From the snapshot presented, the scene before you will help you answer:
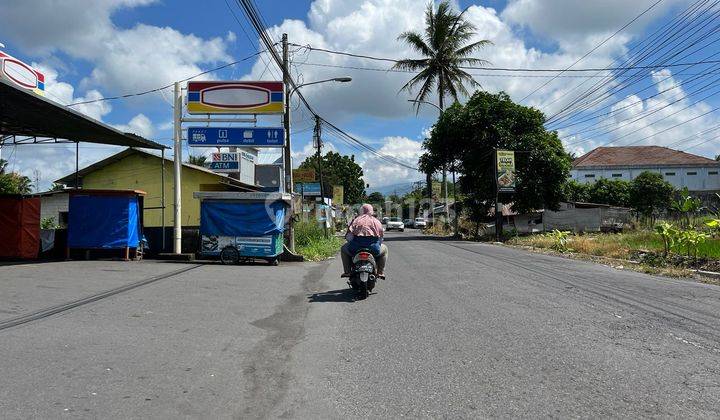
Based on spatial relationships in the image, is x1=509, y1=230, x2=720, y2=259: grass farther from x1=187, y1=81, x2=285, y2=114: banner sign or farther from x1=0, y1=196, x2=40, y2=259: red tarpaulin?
x1=0, y1=196, x2=40, y2=259: red tarpaulin

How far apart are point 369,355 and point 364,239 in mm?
4126

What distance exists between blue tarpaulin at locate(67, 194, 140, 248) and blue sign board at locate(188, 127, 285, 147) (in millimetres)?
3534

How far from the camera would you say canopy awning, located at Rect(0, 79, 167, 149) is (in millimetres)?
12121

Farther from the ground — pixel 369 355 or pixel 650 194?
pixel 650 194

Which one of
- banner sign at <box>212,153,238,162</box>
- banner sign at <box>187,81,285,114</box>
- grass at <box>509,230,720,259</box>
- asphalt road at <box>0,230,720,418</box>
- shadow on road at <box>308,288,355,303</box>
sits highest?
banner sign at <box>187,81,285,114</box>

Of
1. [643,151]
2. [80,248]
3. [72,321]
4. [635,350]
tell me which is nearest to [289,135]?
[80,248]

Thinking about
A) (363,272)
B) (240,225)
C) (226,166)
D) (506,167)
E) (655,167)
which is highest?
(655,167)

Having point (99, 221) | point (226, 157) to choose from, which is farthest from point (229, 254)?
point (226, 157)

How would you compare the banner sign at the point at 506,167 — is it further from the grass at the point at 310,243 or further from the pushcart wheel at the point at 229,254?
the pushcart wheel at the point at 229,254

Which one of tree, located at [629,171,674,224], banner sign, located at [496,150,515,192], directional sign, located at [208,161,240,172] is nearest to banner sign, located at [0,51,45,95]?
directional sign, located at [208,161,240,172]

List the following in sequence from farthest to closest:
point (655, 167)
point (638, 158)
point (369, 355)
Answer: point (638, 158)
point (655, 167)
point (369, 355)

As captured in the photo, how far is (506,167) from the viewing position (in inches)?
1352

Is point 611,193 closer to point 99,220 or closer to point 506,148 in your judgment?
point 506,148

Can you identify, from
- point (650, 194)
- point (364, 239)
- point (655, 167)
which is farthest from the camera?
point (655, 167)
